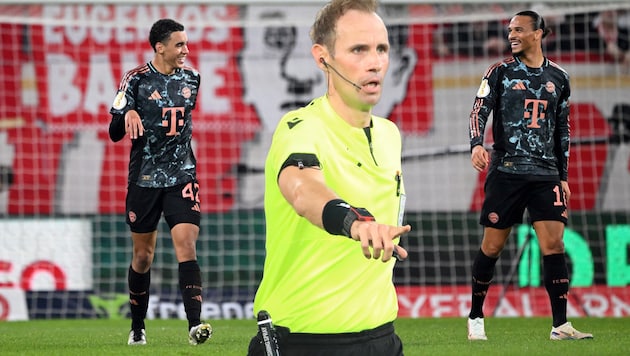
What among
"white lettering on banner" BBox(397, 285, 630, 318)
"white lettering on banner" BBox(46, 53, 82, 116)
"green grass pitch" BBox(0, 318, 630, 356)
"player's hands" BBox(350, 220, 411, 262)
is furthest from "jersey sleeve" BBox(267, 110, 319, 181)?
"white lettering on banner" BBox(46, 53, 82, 116)

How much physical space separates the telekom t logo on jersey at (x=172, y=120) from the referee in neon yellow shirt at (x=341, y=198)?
14.9ft

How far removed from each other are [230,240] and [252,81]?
8.89ft

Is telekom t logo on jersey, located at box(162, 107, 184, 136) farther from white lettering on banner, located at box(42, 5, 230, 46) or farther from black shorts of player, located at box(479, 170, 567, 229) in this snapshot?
white lettering on banner, located at box(42, 5, 230, 46)

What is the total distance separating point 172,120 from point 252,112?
687cm

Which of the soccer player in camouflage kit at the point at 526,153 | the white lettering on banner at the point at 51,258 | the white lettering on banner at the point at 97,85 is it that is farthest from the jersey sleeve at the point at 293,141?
the white lettering on banner at the point at 97,85

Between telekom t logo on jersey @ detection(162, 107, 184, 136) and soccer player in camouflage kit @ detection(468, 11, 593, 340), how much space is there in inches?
78.2

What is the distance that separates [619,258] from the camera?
11727 mm

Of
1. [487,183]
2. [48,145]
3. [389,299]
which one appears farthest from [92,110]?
[389,299]

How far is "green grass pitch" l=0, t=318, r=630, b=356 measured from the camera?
6.32 m

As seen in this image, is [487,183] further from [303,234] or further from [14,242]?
[14,242]

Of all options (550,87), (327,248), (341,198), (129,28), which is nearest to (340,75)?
(341,198)

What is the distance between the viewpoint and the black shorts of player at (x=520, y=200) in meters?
7.03

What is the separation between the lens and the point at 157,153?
7.52 metres

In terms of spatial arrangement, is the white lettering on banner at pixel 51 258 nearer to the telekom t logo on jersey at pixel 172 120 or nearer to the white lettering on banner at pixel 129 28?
the white lettering on banner at pixel 129 28
